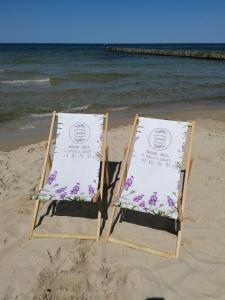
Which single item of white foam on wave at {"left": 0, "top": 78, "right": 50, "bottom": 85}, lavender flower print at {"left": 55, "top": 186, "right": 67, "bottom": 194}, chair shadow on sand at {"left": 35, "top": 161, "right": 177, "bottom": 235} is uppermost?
white foam on wave at {"left": 0, "top": 78, "right": 50, "bottom": 85}

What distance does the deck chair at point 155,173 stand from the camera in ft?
11.9

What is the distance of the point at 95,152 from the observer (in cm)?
423

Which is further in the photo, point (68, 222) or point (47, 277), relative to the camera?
point (68, 222)

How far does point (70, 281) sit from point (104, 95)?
1091 centimetres

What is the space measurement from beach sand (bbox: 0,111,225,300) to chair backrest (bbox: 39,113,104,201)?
1.55 feet

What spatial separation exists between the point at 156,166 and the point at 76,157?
97 centimetres

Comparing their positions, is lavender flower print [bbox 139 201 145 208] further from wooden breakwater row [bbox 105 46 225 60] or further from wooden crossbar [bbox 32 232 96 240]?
wooden breakwater row [bbox 105 46 225 60]

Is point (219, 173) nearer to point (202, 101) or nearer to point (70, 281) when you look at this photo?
point (70, 281)

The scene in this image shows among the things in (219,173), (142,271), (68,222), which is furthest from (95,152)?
(219,173)

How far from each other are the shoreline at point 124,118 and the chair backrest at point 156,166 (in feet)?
12.9

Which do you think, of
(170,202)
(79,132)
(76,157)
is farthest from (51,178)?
(170,202)

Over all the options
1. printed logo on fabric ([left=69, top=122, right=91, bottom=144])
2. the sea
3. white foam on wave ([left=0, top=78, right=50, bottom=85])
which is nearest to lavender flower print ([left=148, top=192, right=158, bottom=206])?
printed logo on fabric ([left=69, top=122, right=91, bottom=144])

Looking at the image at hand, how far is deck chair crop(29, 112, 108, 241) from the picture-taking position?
380 centimetres

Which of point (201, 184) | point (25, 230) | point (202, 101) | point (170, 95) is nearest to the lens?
point (25, 230)
